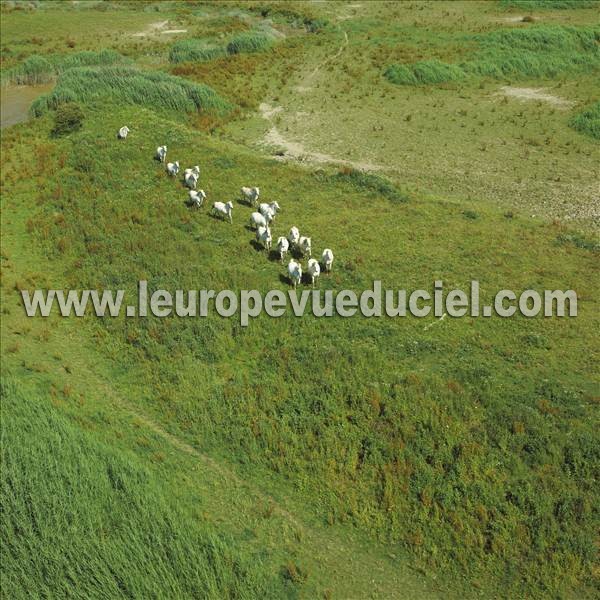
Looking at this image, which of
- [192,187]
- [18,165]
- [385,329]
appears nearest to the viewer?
[385,329]

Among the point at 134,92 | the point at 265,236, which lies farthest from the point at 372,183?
the point at 134,92

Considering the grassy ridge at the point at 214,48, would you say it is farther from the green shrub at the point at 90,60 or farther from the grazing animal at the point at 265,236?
the grazing animal at the point at 265,236

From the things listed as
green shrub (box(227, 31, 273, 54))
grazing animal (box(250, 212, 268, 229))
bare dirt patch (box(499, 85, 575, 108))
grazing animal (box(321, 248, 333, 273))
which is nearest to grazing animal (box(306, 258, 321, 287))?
grazing animal (box(321, 248, 333, 273))

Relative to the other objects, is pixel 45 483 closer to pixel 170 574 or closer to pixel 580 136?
pixel 170 574

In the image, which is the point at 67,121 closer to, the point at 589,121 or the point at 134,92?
the point at 134,92

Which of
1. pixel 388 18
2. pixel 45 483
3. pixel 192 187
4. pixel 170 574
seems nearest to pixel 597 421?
pixel 170 574

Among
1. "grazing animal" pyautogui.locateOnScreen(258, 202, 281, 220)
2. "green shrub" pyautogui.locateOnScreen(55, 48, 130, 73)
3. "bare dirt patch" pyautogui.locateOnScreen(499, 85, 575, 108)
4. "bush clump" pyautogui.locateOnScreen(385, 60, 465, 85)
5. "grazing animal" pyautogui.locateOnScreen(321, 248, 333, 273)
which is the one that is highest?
"green shrub" pyautogui.locateOnScreen(55, 48, 130, 73)

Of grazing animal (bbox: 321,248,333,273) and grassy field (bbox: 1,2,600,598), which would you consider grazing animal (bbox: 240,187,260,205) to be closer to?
grassy field (bbox: 1,2,600,598)
